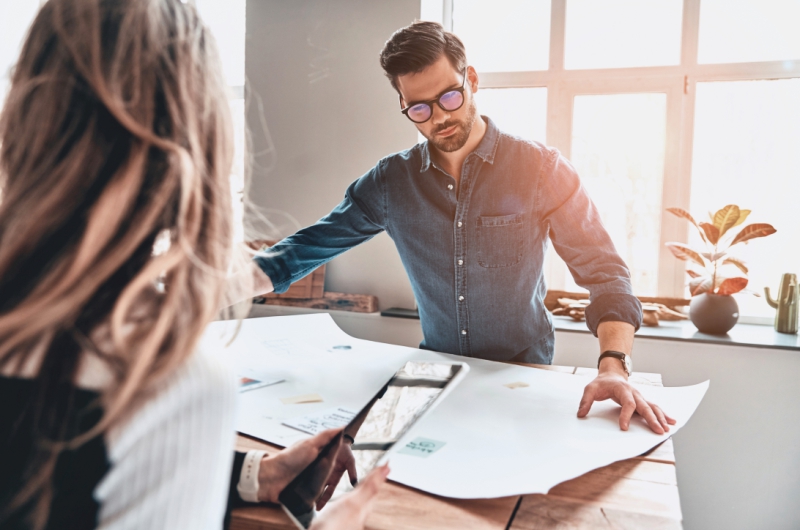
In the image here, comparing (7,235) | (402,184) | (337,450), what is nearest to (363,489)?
(337,450)

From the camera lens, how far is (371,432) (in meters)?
0.73

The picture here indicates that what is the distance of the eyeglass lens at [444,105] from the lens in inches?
60.2

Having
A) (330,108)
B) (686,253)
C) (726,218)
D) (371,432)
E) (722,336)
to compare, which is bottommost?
(722,336)

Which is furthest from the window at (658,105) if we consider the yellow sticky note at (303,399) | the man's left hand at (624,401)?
the yellow sticky note at (303,399)

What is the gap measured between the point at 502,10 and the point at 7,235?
2.93 m

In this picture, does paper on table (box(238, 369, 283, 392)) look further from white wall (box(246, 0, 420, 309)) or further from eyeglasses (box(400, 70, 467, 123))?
white wall (box(246, 0, 420, 309))

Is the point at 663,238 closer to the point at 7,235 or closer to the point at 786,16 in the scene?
the point at 786,16

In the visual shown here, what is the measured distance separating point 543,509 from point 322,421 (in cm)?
45

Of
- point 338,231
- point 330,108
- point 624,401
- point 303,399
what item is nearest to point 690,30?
point 330,108

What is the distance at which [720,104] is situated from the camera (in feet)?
8.79

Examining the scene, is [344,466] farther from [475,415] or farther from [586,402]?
[586,402]

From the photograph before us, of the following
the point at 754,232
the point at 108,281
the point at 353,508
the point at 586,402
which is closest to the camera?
the point at 108,281

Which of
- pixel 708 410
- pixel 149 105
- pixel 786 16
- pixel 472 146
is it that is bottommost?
pixel 708 410

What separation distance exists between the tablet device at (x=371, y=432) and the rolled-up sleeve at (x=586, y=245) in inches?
25.0
